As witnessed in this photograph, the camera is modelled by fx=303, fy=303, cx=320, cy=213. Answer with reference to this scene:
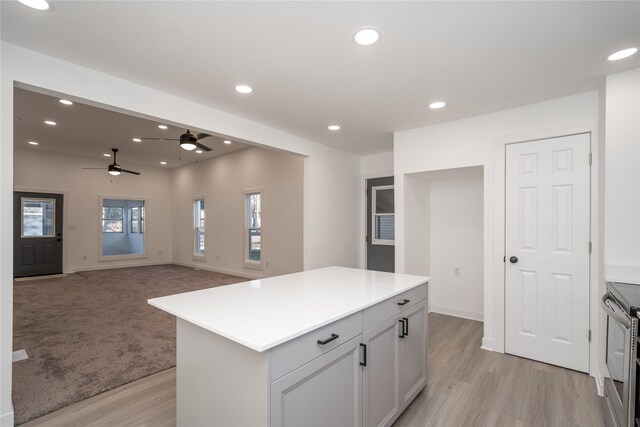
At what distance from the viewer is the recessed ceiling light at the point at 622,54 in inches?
82.3

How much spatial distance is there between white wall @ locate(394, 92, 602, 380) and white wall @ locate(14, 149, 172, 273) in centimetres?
760

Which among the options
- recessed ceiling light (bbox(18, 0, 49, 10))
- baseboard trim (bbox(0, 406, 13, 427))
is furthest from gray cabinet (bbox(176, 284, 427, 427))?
recessed ceiling light (bbox(18, 0, 49, 10))

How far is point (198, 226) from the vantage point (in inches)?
332

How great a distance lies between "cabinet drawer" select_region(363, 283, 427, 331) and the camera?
1.74m

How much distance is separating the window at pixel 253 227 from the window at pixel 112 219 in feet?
14.1

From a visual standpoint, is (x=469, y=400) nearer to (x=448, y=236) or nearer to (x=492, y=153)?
(x=492, y=153)

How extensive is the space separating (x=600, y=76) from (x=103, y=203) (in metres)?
9.83

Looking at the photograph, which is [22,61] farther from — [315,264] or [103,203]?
[103,203]

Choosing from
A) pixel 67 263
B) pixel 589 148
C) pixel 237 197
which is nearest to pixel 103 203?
pixel 67 263

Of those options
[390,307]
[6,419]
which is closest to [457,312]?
[390,307]

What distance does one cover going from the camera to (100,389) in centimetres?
237

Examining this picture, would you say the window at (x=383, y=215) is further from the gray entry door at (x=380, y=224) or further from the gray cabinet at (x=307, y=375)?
the gray cabinet at (x=307, y=375)

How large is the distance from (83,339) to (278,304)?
3.00 m

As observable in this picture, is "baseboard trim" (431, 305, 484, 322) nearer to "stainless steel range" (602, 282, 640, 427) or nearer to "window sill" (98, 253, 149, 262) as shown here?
"stainless steel range" (602, 282, 640, 427)
